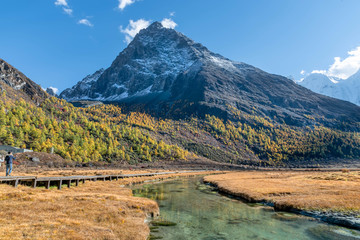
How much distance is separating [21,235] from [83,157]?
308 feet

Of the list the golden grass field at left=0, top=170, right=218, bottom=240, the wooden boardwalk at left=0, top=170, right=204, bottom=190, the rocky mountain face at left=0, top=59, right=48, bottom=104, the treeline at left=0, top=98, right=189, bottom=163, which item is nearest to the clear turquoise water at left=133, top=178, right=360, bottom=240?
the golden grass field at left=0, top=170, right=218, bottom=240

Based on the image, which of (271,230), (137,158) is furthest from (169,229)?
(137,158)

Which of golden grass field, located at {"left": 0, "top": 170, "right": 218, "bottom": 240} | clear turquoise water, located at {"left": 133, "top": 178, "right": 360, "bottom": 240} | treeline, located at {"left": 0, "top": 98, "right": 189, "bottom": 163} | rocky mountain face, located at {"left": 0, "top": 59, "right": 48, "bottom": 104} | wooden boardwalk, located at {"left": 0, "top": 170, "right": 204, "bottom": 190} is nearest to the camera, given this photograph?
golden grass field, located at {"left": 0, "top": 170, "right": 218, "bottom": 240}

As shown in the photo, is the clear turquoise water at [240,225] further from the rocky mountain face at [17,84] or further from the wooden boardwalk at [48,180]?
the rocky mountain face at [17,84]

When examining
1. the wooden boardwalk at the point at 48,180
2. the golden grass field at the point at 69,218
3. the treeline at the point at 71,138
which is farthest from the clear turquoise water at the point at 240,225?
the treeline at the point at 71,138

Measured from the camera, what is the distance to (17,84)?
155m

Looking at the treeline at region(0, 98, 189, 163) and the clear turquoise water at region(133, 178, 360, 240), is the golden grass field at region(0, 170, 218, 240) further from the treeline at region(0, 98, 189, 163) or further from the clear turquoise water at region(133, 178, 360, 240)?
the treeline at region(0, 98, 189, 163)

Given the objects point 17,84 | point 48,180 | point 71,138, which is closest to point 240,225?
point 48,180

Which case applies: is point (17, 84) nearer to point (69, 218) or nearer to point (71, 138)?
point (71, 138)

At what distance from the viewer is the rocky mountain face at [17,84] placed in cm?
14602

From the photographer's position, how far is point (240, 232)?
17766 millimetres

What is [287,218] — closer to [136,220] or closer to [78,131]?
[136,220]

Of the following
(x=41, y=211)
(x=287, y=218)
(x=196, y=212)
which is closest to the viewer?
(x=41, y=211)

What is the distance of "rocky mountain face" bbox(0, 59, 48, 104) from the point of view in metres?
146
